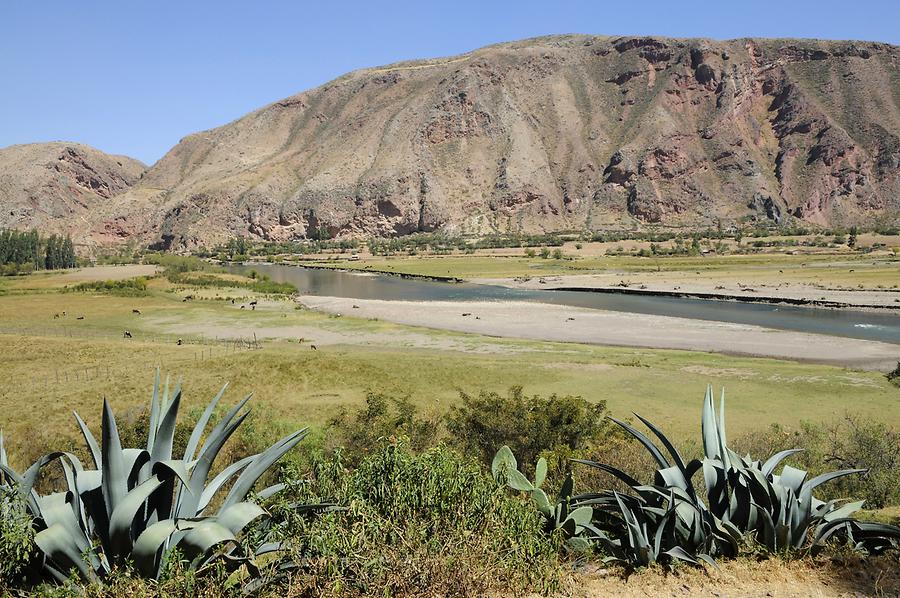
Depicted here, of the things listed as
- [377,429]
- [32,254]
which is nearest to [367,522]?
[377,429]

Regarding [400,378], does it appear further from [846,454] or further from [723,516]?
[723,516]

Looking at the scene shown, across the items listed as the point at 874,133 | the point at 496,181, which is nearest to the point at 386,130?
the point at 496,181

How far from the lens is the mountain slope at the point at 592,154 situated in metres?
168

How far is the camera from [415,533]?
5.33m

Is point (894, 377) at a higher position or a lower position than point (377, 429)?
lower

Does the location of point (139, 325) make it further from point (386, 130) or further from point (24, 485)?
point (386, 130)

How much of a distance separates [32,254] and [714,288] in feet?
319

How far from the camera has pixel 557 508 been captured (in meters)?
6.25

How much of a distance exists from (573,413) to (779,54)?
693 ft

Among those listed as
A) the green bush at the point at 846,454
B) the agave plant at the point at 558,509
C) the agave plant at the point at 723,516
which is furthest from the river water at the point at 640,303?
the agave plant at the point at 558,509

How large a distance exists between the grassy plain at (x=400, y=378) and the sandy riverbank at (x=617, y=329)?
Result: 369cm

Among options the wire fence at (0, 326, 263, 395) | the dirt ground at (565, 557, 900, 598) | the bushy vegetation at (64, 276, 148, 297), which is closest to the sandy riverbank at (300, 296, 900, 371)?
the wire fence at (0, 326, 263, 395)

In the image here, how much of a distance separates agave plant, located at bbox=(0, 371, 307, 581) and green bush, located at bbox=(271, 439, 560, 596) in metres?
0.46

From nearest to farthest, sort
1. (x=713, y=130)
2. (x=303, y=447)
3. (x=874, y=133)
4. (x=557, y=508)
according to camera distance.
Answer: (x=557, y=508), (x=303, y=447), (x=874, y=133), (x=713, y=130)
